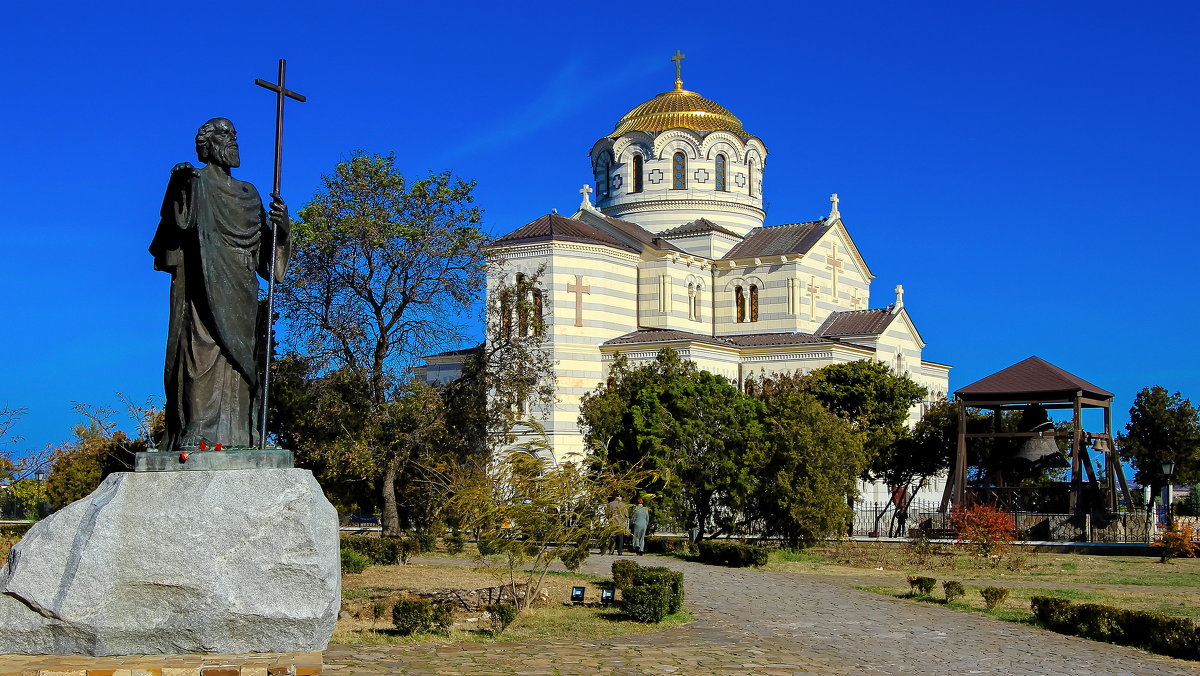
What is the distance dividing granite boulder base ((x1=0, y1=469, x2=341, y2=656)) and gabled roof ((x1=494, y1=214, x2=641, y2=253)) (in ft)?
108

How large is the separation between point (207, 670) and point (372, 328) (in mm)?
17479

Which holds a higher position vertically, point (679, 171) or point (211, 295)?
point (679, 171)

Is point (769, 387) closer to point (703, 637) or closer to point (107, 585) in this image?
point (703, 637)

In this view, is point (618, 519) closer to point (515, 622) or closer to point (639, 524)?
point (515, 622)

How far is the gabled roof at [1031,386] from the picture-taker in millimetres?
32031

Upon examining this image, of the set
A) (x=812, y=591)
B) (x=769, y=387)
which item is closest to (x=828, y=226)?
(x=769, y=387)

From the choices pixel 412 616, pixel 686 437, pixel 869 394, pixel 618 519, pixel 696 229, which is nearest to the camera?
pixel 412 616

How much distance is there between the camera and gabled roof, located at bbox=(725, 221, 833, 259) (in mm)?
44812

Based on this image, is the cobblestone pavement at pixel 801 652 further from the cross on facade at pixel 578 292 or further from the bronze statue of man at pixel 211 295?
the cross on facade at pixel 578 292

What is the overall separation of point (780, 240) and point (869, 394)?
879 centimetres

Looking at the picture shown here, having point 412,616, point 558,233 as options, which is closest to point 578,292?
point 558,233

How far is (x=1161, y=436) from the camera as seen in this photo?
4634cm

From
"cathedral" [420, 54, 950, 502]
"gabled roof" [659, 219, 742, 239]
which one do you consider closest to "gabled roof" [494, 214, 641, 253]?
"cathedral" [420, 54, 950, 502]

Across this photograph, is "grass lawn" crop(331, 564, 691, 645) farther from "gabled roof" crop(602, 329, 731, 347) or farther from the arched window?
the arched window
